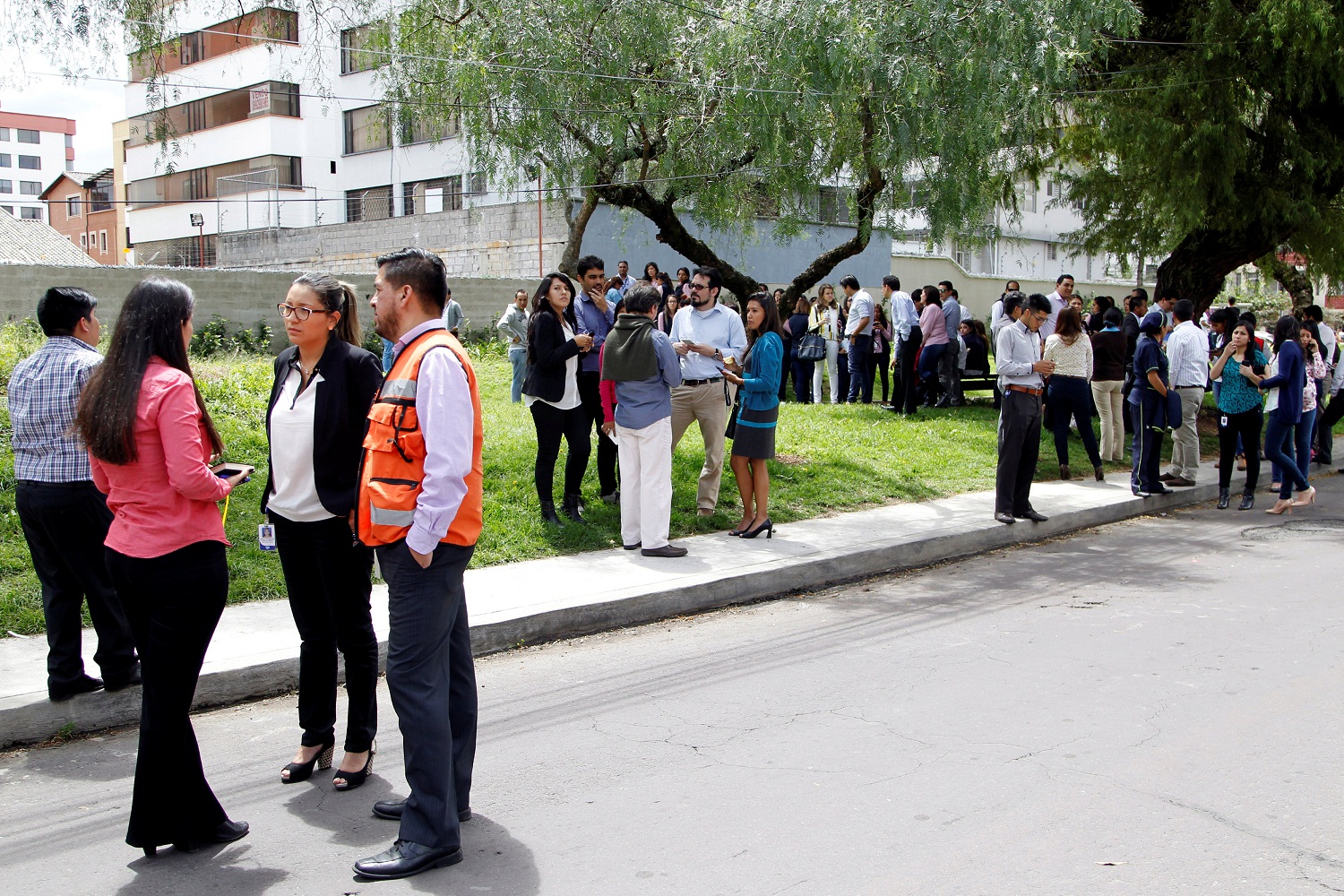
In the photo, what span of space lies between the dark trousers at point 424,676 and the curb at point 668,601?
2259mm

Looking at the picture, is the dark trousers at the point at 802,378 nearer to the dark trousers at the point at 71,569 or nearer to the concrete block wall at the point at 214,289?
the concrete block wall at the point at 214,289

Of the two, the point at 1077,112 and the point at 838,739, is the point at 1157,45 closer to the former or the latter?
the point at 1077,112

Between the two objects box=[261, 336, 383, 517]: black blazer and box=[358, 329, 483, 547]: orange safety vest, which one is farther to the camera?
box=[261, 336, 383, 517]: black blazer

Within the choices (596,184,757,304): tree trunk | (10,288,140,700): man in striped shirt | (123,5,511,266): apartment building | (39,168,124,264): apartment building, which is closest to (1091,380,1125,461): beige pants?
(596,184,757,304): tree trunk

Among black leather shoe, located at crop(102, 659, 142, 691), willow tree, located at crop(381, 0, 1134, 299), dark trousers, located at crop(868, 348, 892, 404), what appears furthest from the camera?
dark trousers, located at crop(868, 348, 892, 404)

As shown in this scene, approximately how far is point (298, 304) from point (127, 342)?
25.3 inches

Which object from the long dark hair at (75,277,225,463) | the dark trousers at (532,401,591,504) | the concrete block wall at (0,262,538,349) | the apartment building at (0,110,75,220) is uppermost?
the apartment building at (0,110,75,220)

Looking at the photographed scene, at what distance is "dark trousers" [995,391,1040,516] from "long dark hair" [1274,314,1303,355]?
9.51 ft

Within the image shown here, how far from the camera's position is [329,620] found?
4.67m

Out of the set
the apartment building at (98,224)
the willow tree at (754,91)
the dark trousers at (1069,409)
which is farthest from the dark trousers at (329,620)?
the apartment building at (98,224)

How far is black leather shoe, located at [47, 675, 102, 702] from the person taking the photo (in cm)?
524

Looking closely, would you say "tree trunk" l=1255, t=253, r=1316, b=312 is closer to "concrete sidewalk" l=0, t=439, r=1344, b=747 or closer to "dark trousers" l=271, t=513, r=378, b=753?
"concrete sidewalk" l=0, t=439, r=1344, b=747

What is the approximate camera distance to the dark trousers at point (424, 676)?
3.79 meters

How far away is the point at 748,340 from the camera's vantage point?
9.56 metres
